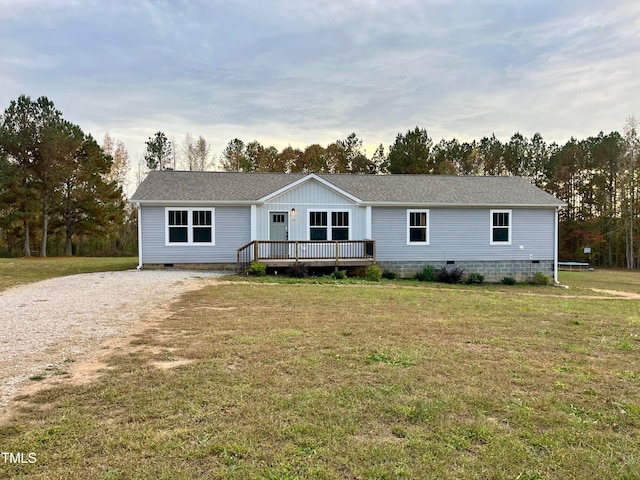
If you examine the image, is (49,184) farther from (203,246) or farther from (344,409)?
(344,409)

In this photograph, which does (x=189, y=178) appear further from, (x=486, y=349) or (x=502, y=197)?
(x=486, y=349)

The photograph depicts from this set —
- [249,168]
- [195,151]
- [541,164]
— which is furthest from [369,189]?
[541,164]

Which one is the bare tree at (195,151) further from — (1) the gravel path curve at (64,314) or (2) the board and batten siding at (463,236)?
(1) the gravel path curve at (64,314)

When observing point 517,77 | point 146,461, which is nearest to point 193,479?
point 146,461

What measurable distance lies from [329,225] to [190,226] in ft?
18.2

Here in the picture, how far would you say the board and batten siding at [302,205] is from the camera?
55.7ft

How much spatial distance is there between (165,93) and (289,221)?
1106cm

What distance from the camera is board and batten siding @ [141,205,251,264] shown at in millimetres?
16531

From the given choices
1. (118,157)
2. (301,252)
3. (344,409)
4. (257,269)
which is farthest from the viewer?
(118,157)

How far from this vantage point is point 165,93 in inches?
875

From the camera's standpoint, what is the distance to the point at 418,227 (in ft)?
58.2

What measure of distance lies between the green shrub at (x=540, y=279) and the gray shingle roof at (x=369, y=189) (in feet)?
9.84

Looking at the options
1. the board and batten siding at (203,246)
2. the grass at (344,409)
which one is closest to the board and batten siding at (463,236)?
the board and batten siding at (203,246)

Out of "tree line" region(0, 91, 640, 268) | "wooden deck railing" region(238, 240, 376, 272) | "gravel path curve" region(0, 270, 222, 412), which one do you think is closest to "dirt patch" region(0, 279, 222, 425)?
"gravel path curve" region(0, 270, 222, 412)
